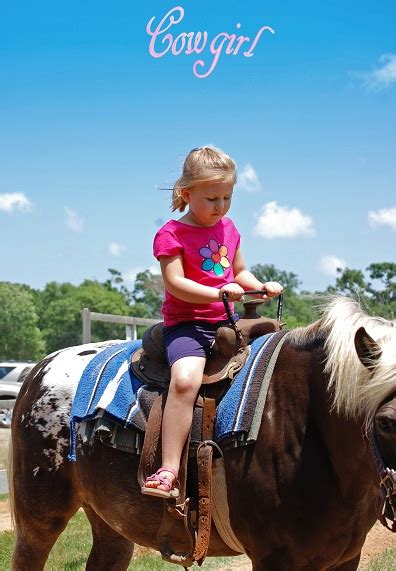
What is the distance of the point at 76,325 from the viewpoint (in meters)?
80.4

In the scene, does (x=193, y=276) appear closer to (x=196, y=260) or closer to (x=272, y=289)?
(x=196, y=260)

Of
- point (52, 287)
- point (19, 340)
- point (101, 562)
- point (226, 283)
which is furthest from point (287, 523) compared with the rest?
point (52, 287)

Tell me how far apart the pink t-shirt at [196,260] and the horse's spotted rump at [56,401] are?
0.83 metres

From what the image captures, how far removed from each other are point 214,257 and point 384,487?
144cm

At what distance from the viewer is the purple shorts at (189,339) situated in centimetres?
360

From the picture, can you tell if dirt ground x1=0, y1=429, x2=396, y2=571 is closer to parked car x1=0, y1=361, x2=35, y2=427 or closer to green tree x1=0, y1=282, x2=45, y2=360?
parked car x1=0, y1=361, x2=35, y2=427

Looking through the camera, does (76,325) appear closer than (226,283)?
No

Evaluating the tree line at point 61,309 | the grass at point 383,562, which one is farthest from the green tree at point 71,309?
the grass at point 383,562

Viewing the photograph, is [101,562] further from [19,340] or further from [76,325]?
[76,325]

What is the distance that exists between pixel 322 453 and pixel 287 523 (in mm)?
333

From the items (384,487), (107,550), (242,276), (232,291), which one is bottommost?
(107,550)

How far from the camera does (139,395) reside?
3.80 metres

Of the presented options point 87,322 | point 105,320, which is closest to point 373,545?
point 87,322

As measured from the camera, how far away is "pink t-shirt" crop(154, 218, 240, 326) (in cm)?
371
